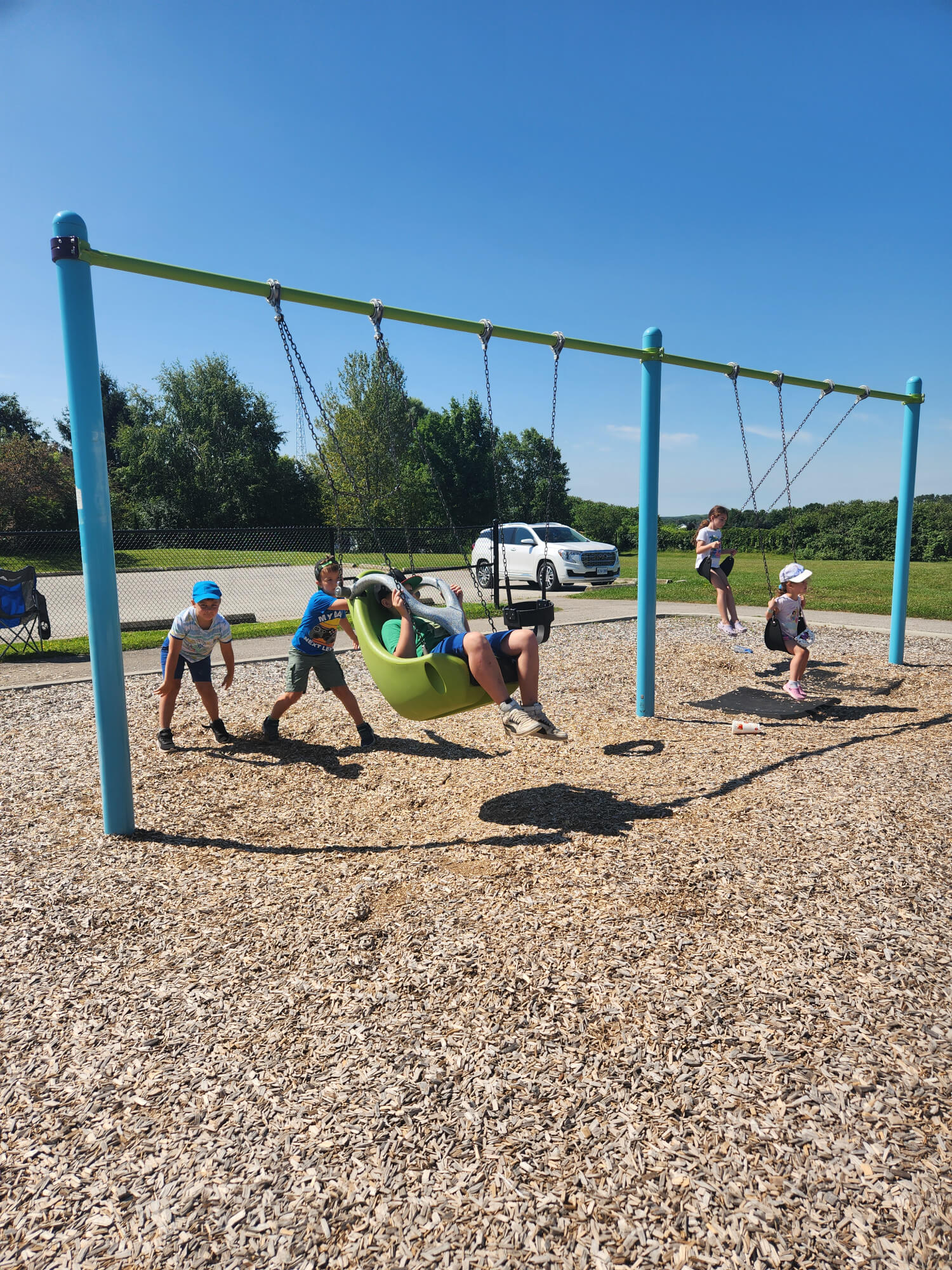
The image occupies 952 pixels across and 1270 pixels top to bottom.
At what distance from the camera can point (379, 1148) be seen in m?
1.94

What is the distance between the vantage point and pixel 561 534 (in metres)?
19.3

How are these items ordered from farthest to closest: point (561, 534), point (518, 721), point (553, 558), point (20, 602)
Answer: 1. point (561, 534)
2. point (553, 558)
3. point (20, 602)
4. point (518, 721)

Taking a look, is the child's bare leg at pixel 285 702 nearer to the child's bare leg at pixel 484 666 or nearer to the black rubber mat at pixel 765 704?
the child's bare leg at pixel 484 666

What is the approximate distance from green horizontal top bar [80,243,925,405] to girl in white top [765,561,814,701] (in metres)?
1.63

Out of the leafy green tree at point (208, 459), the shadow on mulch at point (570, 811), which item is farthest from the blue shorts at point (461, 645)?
the leafy green tree at point (208, 459)

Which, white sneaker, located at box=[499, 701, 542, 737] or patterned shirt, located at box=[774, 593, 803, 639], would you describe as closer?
white sneaker, located at box=[499, 701, 542, 737]

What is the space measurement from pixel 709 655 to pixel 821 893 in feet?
18.6

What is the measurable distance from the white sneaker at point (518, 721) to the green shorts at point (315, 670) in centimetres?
177

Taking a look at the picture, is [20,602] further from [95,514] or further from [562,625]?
[562,625]

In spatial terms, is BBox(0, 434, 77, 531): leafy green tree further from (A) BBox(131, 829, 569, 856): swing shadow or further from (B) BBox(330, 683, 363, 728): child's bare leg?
(A) BBox(131, 829, 569, 856): swing shadow

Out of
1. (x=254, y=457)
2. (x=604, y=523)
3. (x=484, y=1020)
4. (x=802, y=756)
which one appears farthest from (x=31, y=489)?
(x=484, y=1020)

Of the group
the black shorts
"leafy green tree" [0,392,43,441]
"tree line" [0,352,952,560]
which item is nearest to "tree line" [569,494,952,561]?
"tree line" [0,352,952,560]

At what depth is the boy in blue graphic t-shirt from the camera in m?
5.17

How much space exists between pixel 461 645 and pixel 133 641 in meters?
7.80
